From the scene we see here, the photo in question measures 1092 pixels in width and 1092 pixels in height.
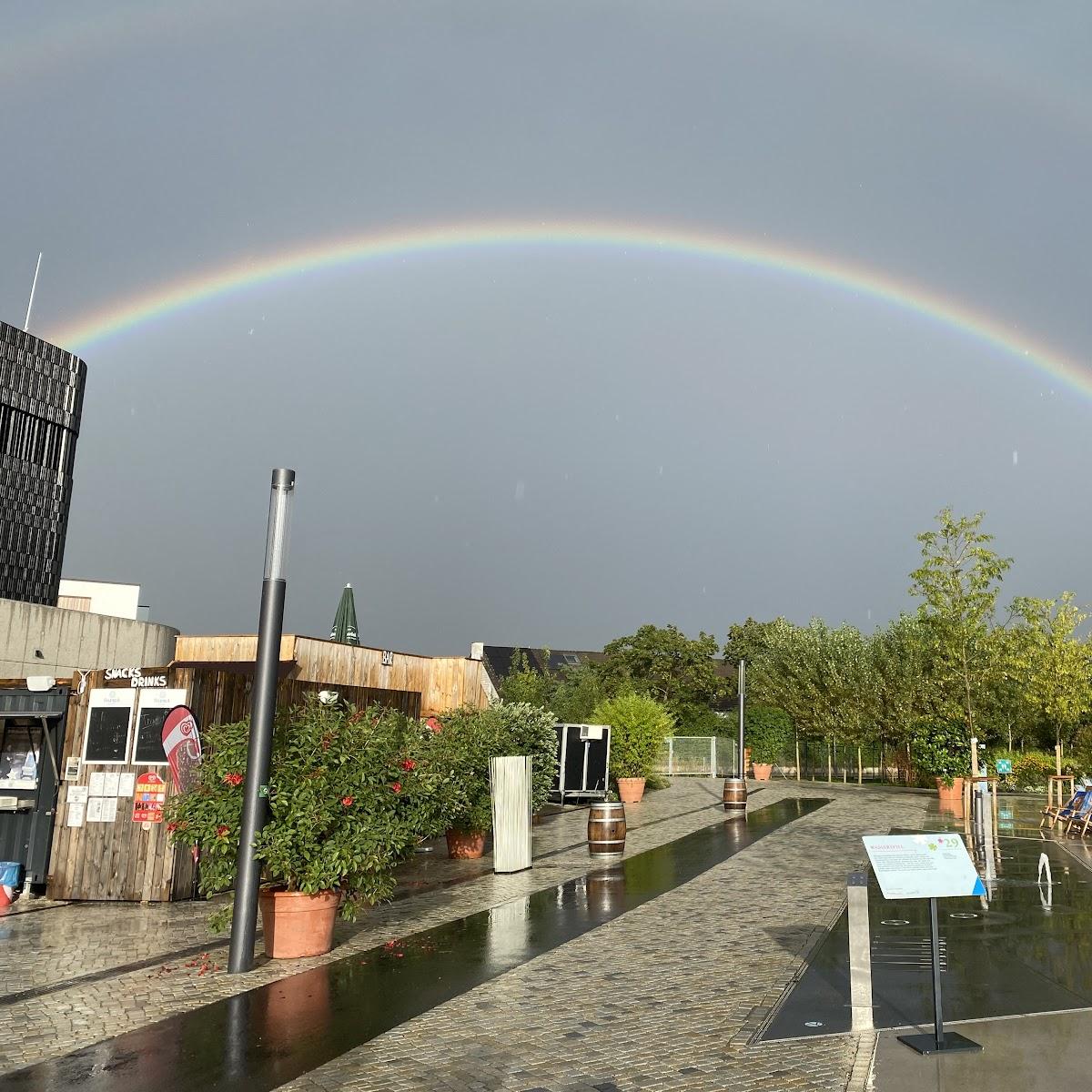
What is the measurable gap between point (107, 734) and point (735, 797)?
1462 centimetres

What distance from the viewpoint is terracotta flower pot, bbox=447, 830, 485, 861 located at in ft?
47.7

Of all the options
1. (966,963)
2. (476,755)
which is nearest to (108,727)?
(476,755)

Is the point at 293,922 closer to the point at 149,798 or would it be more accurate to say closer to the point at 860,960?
the point at 149,798

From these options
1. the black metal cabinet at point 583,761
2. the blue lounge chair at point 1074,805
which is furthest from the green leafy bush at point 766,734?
the blue lounge chair at point 1074,805

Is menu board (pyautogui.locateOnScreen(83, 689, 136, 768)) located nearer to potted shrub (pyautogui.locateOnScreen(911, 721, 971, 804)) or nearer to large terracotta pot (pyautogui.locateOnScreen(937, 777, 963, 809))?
large terracotta pot (pyautogui.locateOnScreen(937, 777, 963, 809))

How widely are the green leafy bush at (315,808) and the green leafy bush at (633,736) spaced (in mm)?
19221

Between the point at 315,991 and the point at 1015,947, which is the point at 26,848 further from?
the point at 1015,947

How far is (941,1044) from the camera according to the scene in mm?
5723

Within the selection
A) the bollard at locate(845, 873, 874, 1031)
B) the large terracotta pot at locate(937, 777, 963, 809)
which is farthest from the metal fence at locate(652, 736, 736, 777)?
the bollard at locate(845, 873, 874, 1031)

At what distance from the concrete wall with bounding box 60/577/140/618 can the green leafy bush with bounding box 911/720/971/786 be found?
4696 cm

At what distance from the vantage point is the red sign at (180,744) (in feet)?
35.4

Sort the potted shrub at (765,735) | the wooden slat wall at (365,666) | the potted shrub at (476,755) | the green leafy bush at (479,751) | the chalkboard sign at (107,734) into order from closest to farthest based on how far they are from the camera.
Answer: the chalkboard sign at (107,734) < the green leafy bush at (479,751) < the potted shrub at (476,755) < the wooden slat wall at (365,666) < the potted shrub at (765,735)

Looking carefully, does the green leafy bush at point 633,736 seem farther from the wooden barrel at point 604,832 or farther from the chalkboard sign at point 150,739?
the chalkboard sign at point 150,739

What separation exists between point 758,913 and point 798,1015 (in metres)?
4.01
